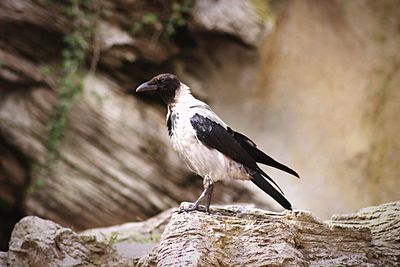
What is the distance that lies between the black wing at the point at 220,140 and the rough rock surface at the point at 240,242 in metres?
0.34

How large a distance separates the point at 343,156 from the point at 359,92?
2.62ft

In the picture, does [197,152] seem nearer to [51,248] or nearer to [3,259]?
[51,248]

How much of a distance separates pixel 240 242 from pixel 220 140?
0.84 meters

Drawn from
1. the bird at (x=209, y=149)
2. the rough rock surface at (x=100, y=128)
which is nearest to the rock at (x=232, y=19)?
the rough rock surface at (x=100, y=128)

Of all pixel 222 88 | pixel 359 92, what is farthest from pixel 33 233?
pixel 359 92

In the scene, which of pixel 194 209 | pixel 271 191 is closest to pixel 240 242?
pixel 194 209

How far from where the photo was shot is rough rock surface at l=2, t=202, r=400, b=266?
375cm

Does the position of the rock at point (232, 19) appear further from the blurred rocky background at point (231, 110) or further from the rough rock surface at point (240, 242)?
the rough rock surface at point (240, 242)

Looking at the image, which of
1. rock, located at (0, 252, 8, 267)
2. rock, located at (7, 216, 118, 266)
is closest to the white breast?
rock, located at (7, 216, 118, 266)

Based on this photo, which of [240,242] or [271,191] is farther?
[271,191]

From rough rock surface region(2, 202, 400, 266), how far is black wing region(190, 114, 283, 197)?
0.34 meters

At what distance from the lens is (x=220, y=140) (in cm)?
449

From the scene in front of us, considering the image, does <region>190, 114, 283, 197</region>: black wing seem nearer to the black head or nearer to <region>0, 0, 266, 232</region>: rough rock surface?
the black head

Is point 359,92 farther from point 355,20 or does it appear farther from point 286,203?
point 286,203
